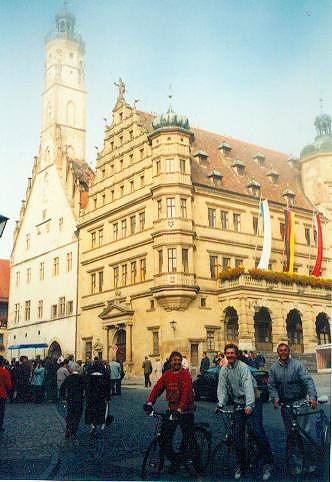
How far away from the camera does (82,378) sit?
11.3m

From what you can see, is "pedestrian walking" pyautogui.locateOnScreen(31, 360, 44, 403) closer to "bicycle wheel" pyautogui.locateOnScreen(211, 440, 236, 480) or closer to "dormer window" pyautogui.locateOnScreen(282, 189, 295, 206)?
"bicycle wheel" pyautogui.locateOnScreen(211, 440, 236, 480)

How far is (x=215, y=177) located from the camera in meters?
33.3

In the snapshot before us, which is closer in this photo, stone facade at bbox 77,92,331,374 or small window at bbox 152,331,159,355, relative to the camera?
stone facade at bbox 77,92,331,374

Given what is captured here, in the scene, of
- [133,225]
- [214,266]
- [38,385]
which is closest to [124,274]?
[133,225]

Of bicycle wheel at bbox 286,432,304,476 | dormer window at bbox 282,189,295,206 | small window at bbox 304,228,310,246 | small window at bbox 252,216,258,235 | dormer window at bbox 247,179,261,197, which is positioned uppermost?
dormer window at bbox 247,179,261,197

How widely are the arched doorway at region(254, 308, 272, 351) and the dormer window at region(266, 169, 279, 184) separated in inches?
353

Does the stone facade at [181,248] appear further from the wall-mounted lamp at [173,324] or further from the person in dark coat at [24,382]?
the person in dark coat at [24,382]

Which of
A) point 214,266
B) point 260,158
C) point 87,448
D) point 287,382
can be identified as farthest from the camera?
point 260,158

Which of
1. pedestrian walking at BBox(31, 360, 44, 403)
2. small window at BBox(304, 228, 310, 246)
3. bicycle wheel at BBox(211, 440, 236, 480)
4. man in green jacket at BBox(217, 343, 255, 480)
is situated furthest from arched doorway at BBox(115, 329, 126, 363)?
man in green jacket at BBox(217, 343, 255, 480)

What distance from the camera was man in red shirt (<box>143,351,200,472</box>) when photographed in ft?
24.0

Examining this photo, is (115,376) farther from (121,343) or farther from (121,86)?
(121,86)

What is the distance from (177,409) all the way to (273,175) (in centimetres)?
2877

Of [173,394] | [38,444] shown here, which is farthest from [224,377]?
[38,444]

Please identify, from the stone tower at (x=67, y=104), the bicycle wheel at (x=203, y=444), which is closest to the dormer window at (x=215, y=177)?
the stone tower at (x=67, y=104)
